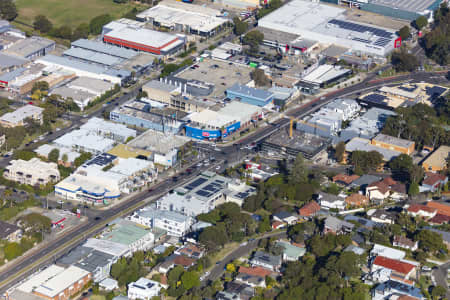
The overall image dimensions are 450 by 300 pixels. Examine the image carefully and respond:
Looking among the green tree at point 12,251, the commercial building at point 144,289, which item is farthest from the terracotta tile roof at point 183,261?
the green tree at point 12,251

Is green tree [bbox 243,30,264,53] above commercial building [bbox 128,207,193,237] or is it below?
above

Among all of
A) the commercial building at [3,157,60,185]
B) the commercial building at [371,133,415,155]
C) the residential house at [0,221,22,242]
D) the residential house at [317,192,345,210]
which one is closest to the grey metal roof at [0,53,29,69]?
the commercial building at [3,157,60,185]

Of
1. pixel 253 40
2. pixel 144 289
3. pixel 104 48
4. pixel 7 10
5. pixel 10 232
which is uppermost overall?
pixel 253 40

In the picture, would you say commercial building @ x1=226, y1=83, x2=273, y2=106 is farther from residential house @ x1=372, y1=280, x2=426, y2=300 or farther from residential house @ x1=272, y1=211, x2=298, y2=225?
residential house @ x1=372, y1=280, x2=426, y2=300

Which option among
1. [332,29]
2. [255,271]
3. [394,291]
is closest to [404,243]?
[394,291]

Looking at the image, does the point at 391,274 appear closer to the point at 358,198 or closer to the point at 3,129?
the point at 358,198

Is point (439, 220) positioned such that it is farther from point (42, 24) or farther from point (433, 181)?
point (42, 24)

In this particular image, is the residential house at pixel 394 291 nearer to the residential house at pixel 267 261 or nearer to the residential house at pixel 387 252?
the residential house at pixel 387 252
